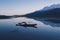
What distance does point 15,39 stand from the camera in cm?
1133

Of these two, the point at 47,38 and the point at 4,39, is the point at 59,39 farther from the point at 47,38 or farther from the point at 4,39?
the point at 4,39

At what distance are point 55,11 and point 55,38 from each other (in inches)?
→ 1662

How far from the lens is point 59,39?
37.2 feet

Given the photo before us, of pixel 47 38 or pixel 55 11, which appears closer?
pixel 47 38

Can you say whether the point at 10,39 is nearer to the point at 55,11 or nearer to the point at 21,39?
the point at 21,39

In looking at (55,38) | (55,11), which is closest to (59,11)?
(55,11)

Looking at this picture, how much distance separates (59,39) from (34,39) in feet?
5.56

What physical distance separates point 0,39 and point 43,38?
2.99m

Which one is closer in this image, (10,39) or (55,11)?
(10,39)

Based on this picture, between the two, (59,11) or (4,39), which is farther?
(59,11)

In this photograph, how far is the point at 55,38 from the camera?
11.8 metres

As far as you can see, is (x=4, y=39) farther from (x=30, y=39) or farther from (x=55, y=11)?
(x=55, y=11)

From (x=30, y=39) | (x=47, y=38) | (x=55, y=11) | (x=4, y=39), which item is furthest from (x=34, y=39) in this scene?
(x=55, y=11)

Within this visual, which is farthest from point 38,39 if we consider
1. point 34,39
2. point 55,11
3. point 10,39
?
point 55,11
